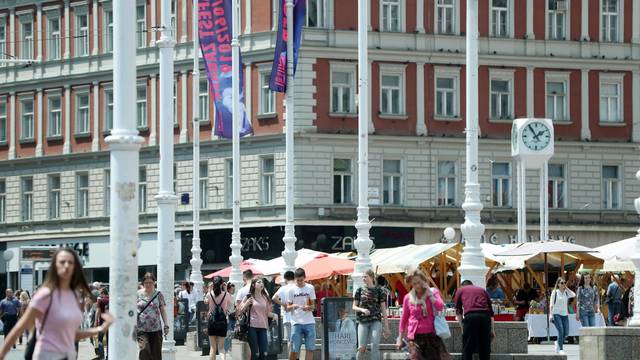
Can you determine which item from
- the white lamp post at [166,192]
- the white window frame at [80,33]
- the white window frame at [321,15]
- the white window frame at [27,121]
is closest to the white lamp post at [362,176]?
the white lamp post at [166,192]

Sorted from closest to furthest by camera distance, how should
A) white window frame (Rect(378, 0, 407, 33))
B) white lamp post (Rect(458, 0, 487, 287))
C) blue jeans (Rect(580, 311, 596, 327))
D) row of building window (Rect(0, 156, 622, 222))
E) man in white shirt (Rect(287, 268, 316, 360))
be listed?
white lamp post (Rect(458, 0, 487, 287)) → man in white shirt (Rect(287, 268, 316, 360)) → blue jeans (Rect(580, 311, 596, 327)) → row of building window (Rect(0, 156, 622, 222)) → white window frame (Rect(378, 0, 407, 33))

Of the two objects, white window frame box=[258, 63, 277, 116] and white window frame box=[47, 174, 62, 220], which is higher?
white window frame box=[258, 63, 277, 116]

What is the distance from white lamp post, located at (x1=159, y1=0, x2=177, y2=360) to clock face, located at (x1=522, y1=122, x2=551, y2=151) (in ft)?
70.9

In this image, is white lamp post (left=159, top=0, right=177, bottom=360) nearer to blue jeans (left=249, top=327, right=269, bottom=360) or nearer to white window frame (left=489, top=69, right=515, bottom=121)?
blue jeans (left=249, top=327, right=269, bottom=360)

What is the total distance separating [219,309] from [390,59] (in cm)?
3363

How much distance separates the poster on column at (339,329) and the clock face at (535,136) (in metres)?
21.6

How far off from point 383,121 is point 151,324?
42.5m

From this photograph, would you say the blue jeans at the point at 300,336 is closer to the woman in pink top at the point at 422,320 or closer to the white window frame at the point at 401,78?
the woman in pink top at the point at 422,320

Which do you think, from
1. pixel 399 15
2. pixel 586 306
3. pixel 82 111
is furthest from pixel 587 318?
pixel 82 111

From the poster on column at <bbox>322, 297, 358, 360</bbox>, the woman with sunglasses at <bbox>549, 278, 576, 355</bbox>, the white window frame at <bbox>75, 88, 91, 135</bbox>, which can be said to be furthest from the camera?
the white window frame at <bbox>75, 88, 91, 135</bbox>

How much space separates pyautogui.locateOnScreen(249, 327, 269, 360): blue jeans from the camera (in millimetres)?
30438

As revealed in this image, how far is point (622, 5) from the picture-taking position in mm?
70625

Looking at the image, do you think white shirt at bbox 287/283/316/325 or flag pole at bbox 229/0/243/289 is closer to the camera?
white shirt at bbox 287/283/316/325

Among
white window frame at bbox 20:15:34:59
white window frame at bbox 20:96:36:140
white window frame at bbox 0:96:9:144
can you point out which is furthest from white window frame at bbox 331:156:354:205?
white window frame at bbox 0:96:9:144
